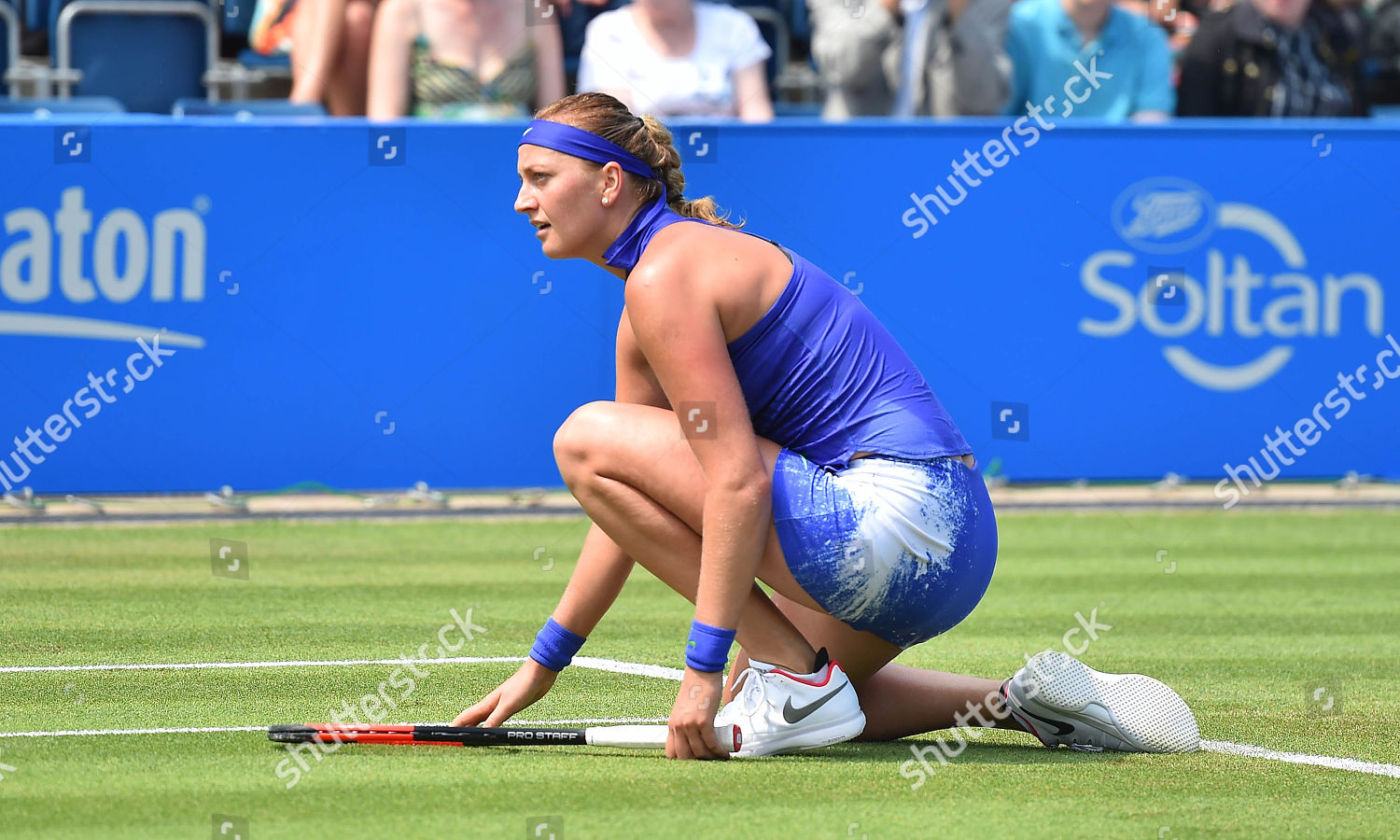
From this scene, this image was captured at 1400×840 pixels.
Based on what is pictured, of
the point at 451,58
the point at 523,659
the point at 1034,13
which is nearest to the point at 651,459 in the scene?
the point at 523,659

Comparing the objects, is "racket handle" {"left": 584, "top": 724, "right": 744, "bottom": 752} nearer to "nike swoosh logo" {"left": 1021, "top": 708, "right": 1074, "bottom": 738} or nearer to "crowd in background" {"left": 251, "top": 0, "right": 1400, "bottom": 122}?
"nike swoosh logo" {"left": 1021, "top": 708, "right": 1074, "bottom": 738}

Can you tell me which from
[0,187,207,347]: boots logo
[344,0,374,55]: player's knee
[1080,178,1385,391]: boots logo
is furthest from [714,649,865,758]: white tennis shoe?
[344,0,374,55]: player's knee

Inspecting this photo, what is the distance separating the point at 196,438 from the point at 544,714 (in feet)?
15.1

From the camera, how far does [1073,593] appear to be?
285 inches

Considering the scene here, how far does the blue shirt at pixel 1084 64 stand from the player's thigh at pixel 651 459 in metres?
6.86

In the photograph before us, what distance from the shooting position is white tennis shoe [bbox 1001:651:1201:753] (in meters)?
4.45

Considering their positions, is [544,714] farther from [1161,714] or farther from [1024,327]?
[1024,327]

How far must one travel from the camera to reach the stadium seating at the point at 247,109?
9.86 m

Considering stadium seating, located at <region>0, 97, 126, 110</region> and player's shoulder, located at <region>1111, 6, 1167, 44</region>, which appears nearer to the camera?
stadium seating, located at <region>0, 97, 126, 110</region>

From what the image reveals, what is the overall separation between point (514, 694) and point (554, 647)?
0.49ft

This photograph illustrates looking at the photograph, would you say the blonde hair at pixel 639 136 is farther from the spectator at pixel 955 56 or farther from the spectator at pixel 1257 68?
the spectator at pixel 1257 68

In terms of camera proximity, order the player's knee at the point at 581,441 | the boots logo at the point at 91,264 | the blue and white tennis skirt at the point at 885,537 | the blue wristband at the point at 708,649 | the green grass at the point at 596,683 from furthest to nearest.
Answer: the boots logo at the point at 91,264 < the player's knee at the point at 581,441 < the blue and white tennis skirt at the point at 885,537 < the blue wristband at the point at 708,649 < the green grass at the point at 596,683

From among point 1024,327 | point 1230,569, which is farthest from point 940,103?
point 1230,569

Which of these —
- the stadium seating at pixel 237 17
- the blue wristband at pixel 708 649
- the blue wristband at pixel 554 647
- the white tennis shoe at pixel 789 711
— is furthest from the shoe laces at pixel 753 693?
the stadium seating at pixel 237 17
